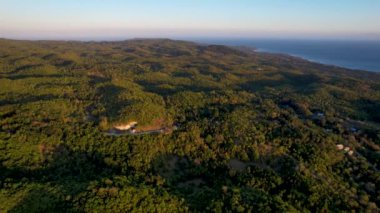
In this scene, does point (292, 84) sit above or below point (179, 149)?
below

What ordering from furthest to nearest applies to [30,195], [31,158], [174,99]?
[174,99]
[31,158]
[30,195]

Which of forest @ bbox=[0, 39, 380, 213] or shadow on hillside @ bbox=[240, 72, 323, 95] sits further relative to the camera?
shadow on hillside @ bbox=[240, 72, 323, 95]

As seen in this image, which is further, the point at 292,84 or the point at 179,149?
the point at 292,84

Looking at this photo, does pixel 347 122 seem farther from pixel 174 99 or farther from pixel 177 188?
pixel 177 188

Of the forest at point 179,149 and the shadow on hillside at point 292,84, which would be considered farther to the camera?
the shadow on hillside at point 292,84

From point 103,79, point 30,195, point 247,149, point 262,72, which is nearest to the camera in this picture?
point 30,195

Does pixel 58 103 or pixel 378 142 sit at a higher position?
pixel 58 103

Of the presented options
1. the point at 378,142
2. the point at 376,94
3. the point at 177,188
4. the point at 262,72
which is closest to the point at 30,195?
the point at 177,188

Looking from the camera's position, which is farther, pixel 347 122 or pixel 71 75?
pixel 71 75
